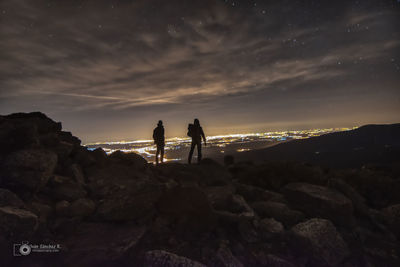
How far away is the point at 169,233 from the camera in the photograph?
477 cm

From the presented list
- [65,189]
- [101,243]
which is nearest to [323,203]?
[101,243]

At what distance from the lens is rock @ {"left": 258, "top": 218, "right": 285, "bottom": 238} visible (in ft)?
16.9

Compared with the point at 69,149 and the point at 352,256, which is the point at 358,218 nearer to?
the point at 352,256

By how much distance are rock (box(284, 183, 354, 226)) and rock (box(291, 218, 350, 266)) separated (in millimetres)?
1196

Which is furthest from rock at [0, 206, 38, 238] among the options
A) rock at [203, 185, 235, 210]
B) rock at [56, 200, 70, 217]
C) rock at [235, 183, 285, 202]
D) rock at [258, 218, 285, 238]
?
rock at [235, 183, 285, 202]

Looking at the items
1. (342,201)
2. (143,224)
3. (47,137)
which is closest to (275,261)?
(143,224)

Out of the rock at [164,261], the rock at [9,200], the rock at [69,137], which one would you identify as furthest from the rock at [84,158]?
the rock at [164,261]

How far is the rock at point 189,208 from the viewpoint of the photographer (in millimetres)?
4979

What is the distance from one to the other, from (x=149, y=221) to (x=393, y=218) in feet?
26.9

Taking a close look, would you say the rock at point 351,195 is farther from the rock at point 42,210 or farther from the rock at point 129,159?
the rock at point 42,210

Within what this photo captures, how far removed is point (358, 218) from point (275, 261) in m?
4.67

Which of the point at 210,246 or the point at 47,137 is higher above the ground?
the point at 47,137

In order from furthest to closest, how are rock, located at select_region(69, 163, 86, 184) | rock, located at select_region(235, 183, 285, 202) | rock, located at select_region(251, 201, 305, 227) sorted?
1. rock, located at select_region(235, 183, 285, 202)
2. rock, located at select_region(251, 201, 305, 227)
3. rock, located at select_region(69, 163, 86, 184)

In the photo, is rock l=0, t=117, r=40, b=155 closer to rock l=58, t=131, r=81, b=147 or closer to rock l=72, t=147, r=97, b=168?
rock l=72, t=147, r=97, b=168
